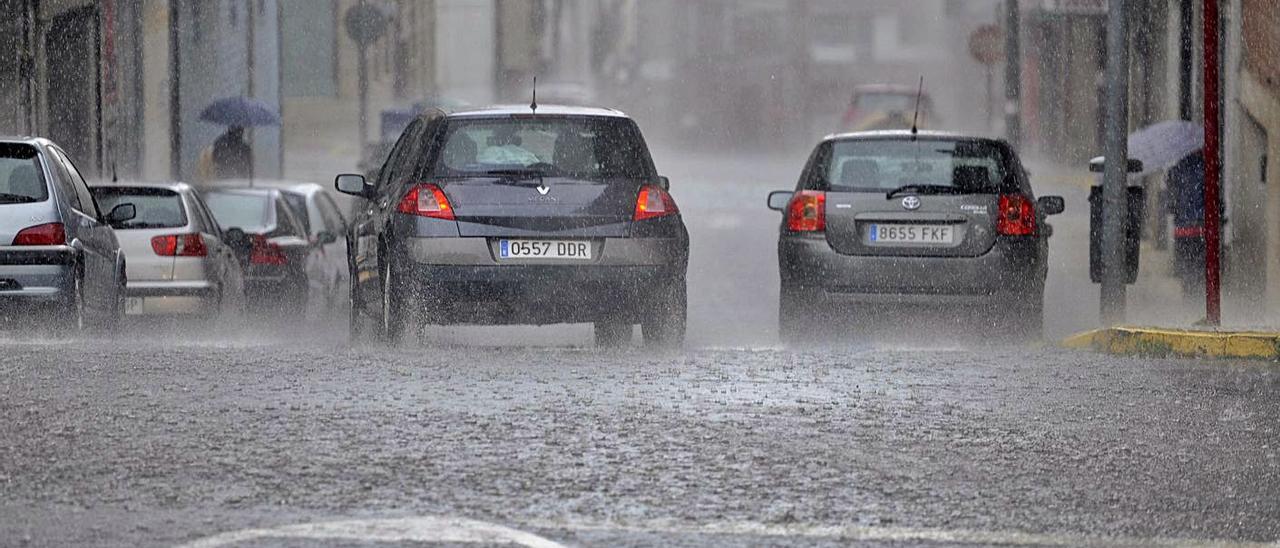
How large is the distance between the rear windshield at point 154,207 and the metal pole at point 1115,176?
621 centimetres

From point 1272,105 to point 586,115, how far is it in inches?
313

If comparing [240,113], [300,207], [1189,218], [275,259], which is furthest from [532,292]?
[240,113]

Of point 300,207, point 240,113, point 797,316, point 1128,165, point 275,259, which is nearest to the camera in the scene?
point 797,316

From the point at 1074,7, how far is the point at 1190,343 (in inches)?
778

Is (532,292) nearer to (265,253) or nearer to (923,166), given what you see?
(923,166)

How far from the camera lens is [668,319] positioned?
42.7 feet

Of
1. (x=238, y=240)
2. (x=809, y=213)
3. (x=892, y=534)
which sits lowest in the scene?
(x=892, y=534)

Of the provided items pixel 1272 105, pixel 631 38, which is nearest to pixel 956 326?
pixel 1272 105

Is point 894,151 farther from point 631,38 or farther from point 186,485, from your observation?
point 631,38

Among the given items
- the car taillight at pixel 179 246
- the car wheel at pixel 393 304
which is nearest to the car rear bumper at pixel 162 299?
the car taillight at pixel 179 246

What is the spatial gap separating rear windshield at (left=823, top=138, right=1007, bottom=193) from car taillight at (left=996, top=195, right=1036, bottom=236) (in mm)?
116

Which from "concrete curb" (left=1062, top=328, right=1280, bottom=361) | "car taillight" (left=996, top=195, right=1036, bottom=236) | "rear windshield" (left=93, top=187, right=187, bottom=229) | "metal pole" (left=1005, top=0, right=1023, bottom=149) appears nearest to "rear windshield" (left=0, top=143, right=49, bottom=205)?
"rear windshield" (left=93, top=187, right=187, bottom=229)

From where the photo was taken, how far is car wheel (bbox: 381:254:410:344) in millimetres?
12844

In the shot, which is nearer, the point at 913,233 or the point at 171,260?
the point at 913,233
